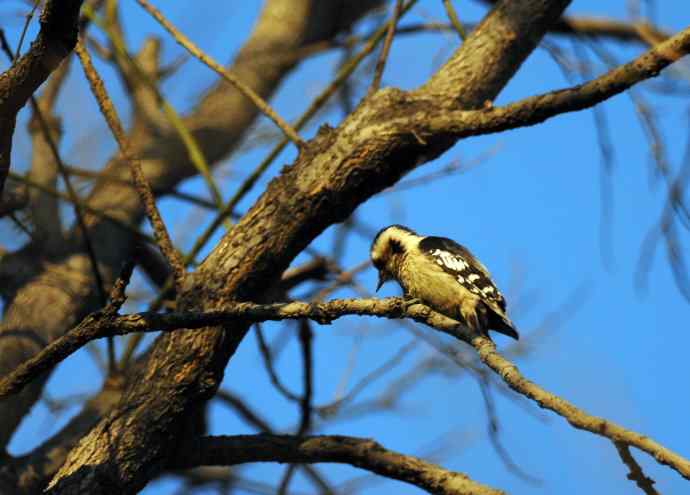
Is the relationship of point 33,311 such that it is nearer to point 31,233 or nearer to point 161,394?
point 31,233

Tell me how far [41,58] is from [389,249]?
2.73 meters

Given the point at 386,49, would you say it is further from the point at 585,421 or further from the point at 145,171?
the point at 585,421

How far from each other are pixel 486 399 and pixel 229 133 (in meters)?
2.93

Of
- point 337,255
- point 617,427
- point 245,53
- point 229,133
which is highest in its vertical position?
point 245,53

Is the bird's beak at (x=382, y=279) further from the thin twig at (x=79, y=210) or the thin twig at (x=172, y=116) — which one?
the thin twig at (x=79, y=210)

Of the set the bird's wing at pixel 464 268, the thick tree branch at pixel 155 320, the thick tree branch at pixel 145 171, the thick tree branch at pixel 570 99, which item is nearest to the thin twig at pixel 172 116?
the thick tree branch at pixel 145 171

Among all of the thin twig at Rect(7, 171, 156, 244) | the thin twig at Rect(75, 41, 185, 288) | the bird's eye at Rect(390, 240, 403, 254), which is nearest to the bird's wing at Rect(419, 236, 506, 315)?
the bird's eye at Rect(390, 240, 403, 254)

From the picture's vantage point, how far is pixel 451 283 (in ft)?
16.0

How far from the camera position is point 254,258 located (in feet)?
13.9

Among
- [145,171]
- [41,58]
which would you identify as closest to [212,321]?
[41,58]

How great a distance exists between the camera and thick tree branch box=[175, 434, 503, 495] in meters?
4.23

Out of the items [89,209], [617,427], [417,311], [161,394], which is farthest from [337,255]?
[617,427]

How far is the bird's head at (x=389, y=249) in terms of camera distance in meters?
5.35

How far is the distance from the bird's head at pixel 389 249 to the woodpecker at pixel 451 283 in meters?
0.02
